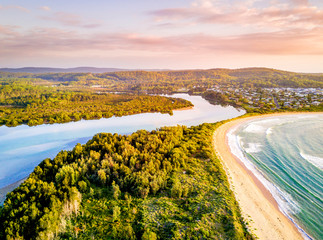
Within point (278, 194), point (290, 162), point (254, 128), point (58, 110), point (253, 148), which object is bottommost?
point (278, 194)

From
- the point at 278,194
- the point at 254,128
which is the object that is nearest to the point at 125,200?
the point at 278,194

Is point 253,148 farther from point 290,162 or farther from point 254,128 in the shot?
point 254,128

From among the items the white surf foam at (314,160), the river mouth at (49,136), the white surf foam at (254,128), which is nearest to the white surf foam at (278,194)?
the white surf foam at (314,160)

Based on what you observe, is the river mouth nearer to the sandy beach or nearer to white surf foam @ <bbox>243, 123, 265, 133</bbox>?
white surf foam @ <bbox>243, 123, 265, 133</bbox>

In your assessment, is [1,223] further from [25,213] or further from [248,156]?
[248,156]

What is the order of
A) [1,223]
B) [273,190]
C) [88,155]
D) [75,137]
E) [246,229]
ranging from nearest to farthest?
[1,223] < [246,229] < [273,190] < [88,155] < [75,137]

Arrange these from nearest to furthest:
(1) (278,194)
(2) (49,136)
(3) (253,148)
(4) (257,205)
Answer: (4) (257,205), (1) (278,194), (3) (253,148), (2) (49,136)

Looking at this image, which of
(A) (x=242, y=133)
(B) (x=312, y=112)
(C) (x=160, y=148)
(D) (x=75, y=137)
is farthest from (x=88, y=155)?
(B) (x=312, y=112)
